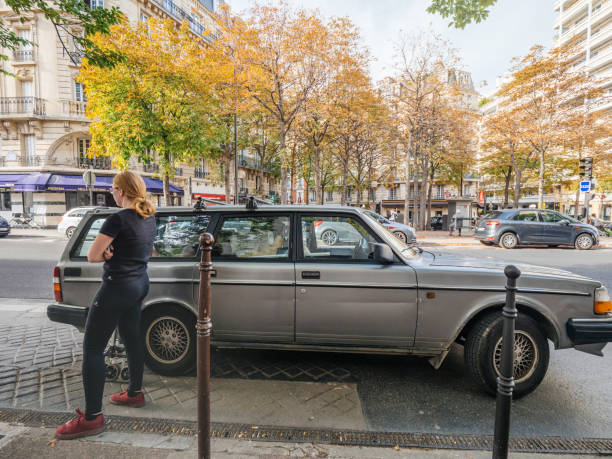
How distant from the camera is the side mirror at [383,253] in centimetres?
297

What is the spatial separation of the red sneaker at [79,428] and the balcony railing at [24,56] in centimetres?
3244

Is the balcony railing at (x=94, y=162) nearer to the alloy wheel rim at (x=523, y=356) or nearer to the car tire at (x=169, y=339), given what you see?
the car tire at (x=169, y=339)

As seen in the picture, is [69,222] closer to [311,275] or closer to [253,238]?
[253,238]

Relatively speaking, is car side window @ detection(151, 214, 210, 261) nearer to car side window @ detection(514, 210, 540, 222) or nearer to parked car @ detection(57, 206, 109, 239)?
car side window @ detection(514, 210, 540, 222)

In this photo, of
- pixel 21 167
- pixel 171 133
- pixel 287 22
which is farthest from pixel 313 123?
pixel 21 167

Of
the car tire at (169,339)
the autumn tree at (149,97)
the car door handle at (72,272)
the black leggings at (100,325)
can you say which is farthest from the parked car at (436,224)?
the black leggings at (100,325)

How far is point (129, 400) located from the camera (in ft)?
9.42

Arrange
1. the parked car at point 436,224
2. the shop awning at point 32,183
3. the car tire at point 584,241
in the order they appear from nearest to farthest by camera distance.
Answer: the car tire at point 584,241
the shop awning at point 32,183
the parked car at point 436,224

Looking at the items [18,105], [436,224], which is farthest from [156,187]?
[436,224]

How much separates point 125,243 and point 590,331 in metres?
3.84

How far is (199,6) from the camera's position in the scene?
35875 mm

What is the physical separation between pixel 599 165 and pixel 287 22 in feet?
86.8

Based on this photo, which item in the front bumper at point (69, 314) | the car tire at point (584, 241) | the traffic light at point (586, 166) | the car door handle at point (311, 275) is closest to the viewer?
the car door handle at point (311, 275)

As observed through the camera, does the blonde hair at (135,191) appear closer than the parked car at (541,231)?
Yes
